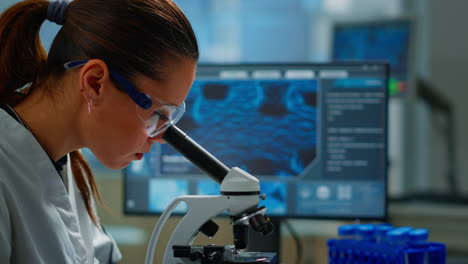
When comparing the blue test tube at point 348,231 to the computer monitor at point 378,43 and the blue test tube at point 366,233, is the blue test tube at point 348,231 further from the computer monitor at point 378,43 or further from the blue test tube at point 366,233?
the computer monitor at point 378,43

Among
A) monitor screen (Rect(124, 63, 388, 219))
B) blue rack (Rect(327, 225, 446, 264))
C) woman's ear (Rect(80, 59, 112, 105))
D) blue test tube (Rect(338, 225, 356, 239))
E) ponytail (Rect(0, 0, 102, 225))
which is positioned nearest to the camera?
woman's ear (Rect(80, 59, 112, 105))

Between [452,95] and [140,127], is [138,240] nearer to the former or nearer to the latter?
[140,127]

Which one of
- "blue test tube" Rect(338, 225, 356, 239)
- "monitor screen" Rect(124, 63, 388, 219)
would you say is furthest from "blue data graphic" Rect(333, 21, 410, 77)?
"blue test tube" Rect(338, 225, 356, 239)

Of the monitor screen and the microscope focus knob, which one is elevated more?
the monitor screen

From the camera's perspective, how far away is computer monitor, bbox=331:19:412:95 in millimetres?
2875

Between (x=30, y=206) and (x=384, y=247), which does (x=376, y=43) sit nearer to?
(x=384, y=247)

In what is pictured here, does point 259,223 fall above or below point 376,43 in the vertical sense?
below

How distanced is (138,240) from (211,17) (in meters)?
3.34

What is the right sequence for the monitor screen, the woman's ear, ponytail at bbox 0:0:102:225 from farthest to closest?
the monitor screen → ponytail at bbox 0:0:102:225 → the woman's ear

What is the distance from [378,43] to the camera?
9.67 ft

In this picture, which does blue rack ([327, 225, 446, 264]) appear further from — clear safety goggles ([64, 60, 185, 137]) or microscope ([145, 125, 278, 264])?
clear safety goggles ([64, 60, 185, 137])

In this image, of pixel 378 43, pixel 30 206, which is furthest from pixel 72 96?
pixel 378 43

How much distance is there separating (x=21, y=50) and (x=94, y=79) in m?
0.20

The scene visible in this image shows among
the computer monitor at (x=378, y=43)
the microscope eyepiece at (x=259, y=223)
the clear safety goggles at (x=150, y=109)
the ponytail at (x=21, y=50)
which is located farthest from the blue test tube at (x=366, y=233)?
the computer monitor at (x=378, y=43)
